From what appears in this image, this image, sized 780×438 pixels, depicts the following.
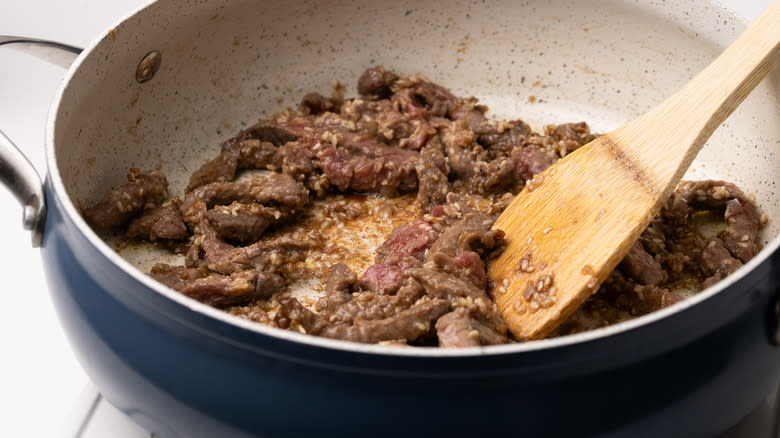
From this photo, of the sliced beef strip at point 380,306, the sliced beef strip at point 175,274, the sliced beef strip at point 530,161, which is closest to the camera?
the sliced beef strip at point 380,306

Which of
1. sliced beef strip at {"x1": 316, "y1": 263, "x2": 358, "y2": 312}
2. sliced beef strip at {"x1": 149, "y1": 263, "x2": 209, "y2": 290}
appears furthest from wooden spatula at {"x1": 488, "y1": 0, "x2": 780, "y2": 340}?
sliced beef strip at {"x1": 149, "y1": 263, "x2": 209, "y2": 290}

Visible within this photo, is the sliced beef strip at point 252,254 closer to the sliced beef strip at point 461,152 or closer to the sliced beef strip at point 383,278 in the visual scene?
the sliced beef strip at point 383,278

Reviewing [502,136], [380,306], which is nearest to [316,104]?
[502,136]

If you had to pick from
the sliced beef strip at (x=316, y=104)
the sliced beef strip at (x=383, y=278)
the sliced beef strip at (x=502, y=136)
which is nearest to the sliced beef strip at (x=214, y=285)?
the sliced beef strip at (x=383, y=278)

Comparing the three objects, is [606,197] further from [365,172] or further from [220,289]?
[220,289]

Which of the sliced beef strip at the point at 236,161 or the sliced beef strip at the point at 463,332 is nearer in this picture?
the sliced beef strip at the point at 463,332

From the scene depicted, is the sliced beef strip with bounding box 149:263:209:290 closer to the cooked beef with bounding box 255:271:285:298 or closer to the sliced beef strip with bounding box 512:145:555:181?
the cooked beef with bounding box 255:271:285:298
